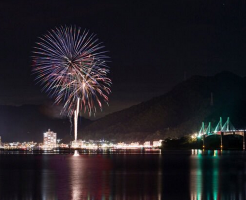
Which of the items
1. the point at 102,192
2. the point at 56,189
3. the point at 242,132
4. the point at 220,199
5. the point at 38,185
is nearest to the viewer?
the point at 220,199

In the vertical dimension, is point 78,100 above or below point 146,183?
above

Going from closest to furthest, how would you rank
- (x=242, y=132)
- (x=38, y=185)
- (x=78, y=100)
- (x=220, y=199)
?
(x=220, y=199), (x=38, y=185), (x=78, y=100), (x=242, y=132)

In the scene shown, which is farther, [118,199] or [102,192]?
[102,192]

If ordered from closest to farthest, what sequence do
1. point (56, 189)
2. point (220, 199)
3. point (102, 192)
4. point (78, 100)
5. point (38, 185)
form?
point (220, 199)
point (102, 192)
point (56, 189)
point (38, 185)
point (78, 100)

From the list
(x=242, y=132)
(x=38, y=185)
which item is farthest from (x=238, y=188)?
(x=242, y=132)

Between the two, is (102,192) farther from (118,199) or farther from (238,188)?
(238,188)

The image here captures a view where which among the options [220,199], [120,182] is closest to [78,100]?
[120,182]

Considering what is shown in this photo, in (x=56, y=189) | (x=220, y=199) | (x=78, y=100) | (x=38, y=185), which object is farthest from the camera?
(x=78, y=100)

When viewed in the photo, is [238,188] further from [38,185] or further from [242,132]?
[242,132]

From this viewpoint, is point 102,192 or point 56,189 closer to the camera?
point 102,192
